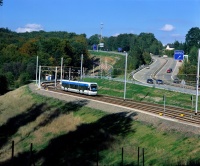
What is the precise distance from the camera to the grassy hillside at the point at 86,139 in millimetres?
28578

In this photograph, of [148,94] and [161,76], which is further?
[161,76]

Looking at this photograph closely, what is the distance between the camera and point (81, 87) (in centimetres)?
7119

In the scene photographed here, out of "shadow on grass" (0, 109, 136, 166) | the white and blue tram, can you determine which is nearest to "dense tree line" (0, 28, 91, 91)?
the white and blue tram

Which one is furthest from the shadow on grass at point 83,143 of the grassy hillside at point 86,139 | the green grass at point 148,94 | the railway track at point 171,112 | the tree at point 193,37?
the tree at point 193,37

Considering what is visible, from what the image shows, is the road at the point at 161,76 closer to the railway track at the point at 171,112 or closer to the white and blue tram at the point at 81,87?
the white and blue tram at the point at 81,87

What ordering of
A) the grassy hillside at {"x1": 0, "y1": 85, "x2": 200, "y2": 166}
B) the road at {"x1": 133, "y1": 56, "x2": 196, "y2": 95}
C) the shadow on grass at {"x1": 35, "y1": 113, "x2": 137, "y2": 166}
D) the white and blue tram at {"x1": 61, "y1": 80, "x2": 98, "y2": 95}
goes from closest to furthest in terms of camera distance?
1. the grassy hillside at {"x1": 0, "y1": 85, "x2": 200, "y2": 166}
2. the shadow on grass at {"x1": 35, "y1": 113, "x2": 137, "y2": 166}
3. the white and blue tram at {"x1": 61, "y1": 80, "x2": 98, "y2": 95}
4. the road at {"x1": 133, "y1": 56, "x2": 196, "y2": 95}

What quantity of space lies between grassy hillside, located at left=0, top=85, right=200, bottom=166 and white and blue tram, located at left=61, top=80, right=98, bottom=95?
40.0 ft

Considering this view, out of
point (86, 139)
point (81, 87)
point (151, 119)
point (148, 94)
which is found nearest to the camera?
point (86, 139)

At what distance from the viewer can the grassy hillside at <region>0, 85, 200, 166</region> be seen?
28578mm

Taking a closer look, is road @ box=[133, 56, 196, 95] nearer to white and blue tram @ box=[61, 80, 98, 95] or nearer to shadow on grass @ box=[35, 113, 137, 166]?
white and blue tram @ box=[61, 80, 98, 95]

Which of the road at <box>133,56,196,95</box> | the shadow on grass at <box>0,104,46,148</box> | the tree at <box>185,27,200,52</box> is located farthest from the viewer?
the tree at <box>185,27,200,52</box>

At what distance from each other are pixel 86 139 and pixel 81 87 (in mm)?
34945

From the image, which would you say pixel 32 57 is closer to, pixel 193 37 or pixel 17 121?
pixel 193 37

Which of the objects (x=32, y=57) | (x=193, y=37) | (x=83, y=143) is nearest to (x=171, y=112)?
(x=83, y=143)
